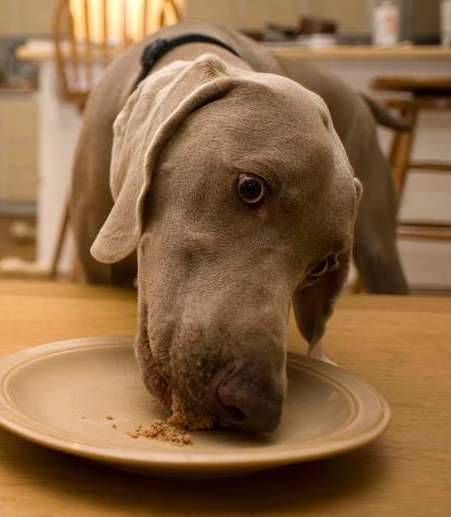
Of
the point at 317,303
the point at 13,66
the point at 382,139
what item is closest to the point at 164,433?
the point at 317,303

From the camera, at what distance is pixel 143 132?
45.3 inches

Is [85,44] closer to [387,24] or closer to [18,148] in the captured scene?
[387,24]

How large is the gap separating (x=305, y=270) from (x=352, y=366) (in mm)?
291

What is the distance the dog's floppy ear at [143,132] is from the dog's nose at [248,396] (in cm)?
28

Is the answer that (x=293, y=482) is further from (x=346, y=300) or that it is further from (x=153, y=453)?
(x=346, y=300)

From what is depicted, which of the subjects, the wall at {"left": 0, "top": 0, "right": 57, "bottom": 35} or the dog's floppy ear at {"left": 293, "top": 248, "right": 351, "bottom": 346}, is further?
the wall at {"left": 0, "top": 0, "right": 57, "bottom": 35}

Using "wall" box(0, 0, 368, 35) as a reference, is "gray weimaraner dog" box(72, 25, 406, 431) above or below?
above

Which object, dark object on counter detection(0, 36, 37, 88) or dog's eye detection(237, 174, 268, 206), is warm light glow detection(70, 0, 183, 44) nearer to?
dog's eye detection(237, 174, 268, 206)

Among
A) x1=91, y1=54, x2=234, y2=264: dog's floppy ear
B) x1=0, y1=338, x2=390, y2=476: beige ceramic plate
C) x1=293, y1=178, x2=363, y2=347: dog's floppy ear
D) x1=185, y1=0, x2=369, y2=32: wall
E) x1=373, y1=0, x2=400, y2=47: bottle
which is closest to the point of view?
x1=0, y1=338, x2=390, y2=476: beige ceramic plate

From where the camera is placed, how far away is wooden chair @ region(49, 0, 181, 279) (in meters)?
3.32

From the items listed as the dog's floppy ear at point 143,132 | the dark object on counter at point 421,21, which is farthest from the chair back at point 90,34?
the dog's floppy ear at point 143,132

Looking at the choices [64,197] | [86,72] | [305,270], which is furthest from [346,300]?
[64,197]

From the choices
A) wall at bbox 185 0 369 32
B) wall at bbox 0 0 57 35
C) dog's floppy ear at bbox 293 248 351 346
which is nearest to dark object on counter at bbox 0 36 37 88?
wall at bbox 0 0 57 35

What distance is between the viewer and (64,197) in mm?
3871
